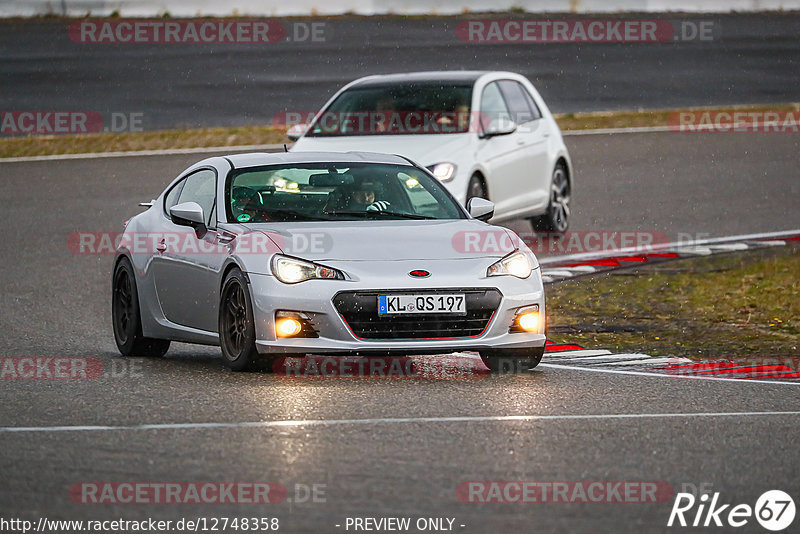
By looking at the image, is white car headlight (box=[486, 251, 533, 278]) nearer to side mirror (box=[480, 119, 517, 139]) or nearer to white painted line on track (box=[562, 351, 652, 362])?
white painted line on track (box=[562, 351, 652, 362])

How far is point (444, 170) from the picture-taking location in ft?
49.9

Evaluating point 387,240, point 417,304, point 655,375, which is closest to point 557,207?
point 655,375

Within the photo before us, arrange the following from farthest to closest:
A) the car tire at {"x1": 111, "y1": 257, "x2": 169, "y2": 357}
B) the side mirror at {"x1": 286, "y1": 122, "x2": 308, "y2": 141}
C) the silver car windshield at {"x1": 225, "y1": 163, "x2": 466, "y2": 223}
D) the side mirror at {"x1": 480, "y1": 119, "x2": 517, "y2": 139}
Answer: the side mirror at {"x1": 286, "y1": 122, "x2": 308, "y2": 141} → the side mirror at {"x1": 480, "y1": 119, "x2": 517, "y2": 139} → the car tire at {"x1": 111, "y1": 257, "x2": 169, "y2": 357} → the silver car windshield at {"x1": 225, "y1": 163, "x2": 466, "y2": 223}

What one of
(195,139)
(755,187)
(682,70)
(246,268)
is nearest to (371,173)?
(246,268)

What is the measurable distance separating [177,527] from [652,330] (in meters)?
6.90

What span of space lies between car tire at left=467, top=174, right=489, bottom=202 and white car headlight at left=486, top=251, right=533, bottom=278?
17.1ft

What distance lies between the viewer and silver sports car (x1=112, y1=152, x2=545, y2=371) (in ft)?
31.9

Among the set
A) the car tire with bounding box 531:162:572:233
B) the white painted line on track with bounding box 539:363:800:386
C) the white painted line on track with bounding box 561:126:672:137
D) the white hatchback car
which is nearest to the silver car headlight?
the white painted line on track with bounding box 539:363:800:386

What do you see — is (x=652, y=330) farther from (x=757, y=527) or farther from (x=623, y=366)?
(x=757, y=527)

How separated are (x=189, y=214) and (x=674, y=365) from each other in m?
3.14

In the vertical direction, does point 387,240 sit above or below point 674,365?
above

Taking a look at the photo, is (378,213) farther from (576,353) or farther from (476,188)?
(476,188)

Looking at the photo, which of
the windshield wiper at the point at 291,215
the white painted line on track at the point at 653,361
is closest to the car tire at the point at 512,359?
the white painted line on track at the point at 653,361

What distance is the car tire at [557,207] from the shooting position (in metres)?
17.6
